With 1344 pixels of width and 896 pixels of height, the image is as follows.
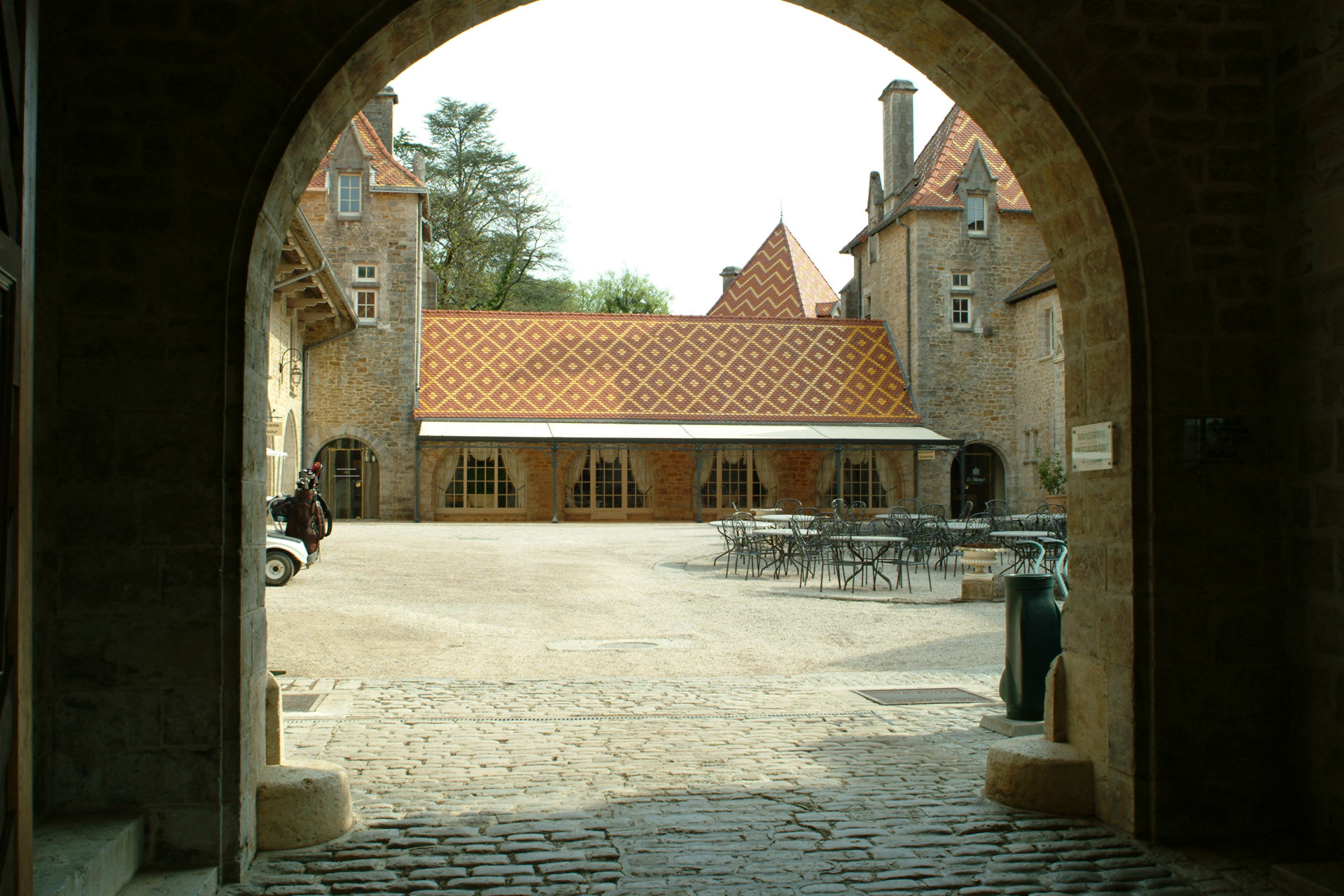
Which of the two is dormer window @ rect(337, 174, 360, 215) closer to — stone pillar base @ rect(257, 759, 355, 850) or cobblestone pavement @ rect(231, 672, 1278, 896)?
cobblestone pavement @ rect(231, 672, 1278, 896)

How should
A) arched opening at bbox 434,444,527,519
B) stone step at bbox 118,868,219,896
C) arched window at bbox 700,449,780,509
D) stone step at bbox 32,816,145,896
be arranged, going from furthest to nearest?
arched window at bbox 700,449,780,509, arched opening at bbox 434,444,527,519, stone step at bbox 118,868,219,896, stone step at bbox 32,816,145,896

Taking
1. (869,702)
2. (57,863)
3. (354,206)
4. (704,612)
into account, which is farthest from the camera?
(354,206)

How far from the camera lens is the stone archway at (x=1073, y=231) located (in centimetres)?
382

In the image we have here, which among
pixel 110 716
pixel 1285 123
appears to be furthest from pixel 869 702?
pixel 110 716

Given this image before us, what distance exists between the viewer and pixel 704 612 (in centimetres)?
1005

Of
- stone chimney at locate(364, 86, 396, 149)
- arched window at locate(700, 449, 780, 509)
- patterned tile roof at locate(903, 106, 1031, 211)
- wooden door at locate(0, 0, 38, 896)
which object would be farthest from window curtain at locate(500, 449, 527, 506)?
wooden door at locate(0, 0, 38, 896)

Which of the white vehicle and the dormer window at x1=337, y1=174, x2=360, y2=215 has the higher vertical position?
the dormer window at x1=337, y1=174, x2=360, y2=215

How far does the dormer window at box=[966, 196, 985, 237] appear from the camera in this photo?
2752cm

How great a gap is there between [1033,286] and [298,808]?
25095mm

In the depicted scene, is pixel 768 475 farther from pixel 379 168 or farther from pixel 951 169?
pixel 379 168

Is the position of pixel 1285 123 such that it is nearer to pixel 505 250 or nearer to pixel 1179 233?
pixel 1179 233

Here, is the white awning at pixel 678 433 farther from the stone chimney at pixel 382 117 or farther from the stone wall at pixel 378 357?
the stone chimney at pixel 382 117

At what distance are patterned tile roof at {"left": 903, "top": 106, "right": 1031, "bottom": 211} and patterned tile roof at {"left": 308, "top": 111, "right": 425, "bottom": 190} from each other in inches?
486

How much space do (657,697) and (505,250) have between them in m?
33.9
